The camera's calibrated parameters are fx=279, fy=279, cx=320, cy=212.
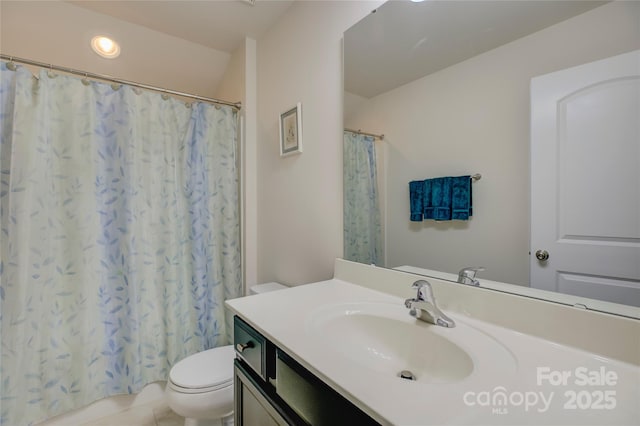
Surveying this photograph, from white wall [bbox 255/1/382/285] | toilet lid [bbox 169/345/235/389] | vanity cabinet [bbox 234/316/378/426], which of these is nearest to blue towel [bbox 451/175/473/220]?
white wall [bbox 255/1/382/285]

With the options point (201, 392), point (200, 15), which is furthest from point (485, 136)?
point (200, 15)

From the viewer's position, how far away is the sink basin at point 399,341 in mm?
696

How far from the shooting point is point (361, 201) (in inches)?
51.6

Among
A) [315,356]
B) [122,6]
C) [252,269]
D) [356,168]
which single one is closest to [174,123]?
[122,6]

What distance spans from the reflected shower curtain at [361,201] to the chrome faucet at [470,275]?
38 centimetres

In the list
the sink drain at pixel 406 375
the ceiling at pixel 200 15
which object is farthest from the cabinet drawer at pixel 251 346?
the ceiling at pixel 200 15

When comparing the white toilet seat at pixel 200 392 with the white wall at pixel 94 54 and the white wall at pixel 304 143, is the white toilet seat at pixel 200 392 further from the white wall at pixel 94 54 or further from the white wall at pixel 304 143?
the white wall at pixel 94 54

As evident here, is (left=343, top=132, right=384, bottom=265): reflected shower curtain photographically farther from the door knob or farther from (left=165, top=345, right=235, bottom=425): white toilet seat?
(left=165, top=345, right=235, bottom=425): white toilet seat

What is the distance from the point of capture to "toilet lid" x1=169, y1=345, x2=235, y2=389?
1288 mm

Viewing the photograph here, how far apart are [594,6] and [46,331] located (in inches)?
96.5

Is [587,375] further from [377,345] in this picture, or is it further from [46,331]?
[46,331]

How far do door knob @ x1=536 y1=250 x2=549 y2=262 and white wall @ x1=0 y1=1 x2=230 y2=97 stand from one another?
2396 mm

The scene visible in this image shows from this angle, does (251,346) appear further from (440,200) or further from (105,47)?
(105,47)

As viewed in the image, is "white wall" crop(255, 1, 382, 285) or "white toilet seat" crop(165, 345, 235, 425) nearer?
"white toilet seat" crop(165, 345, 235, 425)
